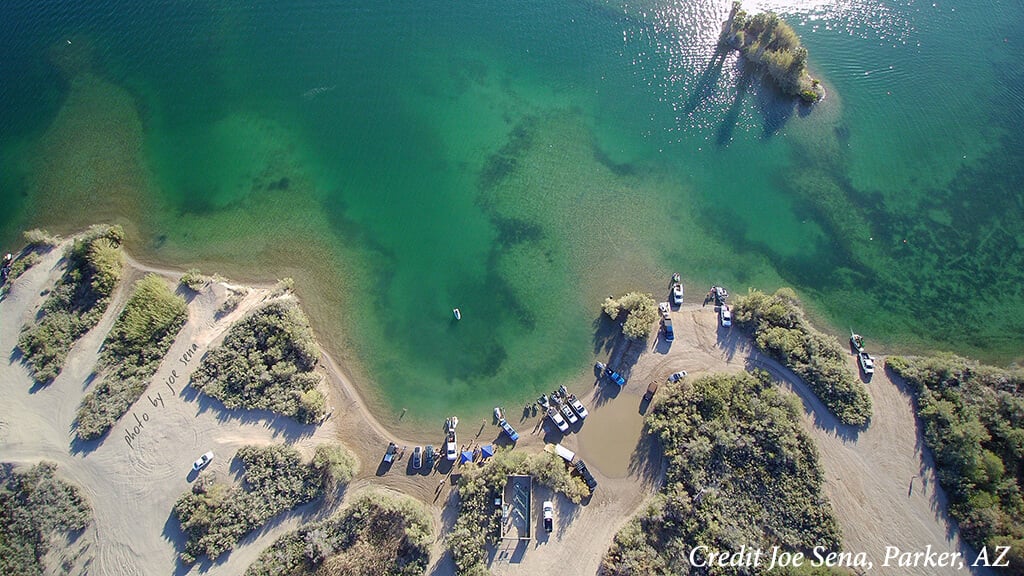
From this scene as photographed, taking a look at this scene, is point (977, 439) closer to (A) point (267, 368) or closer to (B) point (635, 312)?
(B) point (635, 312)

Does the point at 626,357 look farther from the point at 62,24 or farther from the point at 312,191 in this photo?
the point at 62,24

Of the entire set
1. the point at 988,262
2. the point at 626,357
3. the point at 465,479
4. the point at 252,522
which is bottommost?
the point at 252,522

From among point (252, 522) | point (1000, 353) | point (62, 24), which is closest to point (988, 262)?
point (1000, 353)

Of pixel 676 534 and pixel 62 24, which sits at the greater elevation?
pixel 62 24

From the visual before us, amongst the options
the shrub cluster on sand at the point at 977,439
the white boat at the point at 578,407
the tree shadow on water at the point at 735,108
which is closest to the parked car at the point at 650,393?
the white boat at the point at 578,407

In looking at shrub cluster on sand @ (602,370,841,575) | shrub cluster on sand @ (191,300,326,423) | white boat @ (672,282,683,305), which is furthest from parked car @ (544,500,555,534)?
white boat @ (672,282,683,305)

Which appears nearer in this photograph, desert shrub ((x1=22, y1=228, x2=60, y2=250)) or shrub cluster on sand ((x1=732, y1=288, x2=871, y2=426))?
shrub cluster on sand ((x1=732, y1=288, x2=871, y2=426))

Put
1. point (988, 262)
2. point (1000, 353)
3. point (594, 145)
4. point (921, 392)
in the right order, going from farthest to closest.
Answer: point (594, 145), point (988, 262), point (1000, 353), point (921, 392)

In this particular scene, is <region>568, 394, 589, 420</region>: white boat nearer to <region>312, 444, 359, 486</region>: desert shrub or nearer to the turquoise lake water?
the turquoise lake water

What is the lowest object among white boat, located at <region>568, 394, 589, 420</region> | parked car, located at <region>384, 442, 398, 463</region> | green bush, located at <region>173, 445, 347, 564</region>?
green bush, located at <region>173, 445, 347, 564</region>
